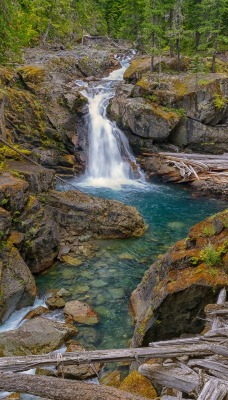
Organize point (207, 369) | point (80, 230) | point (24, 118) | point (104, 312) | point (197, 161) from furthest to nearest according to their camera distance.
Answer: point (197, 161) < point (24, 118) < point (80, 230) < point (104, 312) < point (207, 369)

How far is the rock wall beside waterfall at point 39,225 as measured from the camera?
1060cm

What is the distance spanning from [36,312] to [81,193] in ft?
24.8

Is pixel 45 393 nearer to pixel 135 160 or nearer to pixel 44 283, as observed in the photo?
pixel 44 283

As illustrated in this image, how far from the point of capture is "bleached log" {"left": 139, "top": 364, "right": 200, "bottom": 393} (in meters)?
3.94

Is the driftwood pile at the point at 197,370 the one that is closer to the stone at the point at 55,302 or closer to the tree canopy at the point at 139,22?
the stone at the point at 55,302

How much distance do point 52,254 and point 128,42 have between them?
42048mm

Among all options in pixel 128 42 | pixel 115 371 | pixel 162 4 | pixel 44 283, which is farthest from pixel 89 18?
pixel 115 371

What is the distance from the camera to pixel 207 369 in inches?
165

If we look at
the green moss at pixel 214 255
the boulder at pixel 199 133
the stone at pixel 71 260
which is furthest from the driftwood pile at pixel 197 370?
the boulder at pixel 199 133

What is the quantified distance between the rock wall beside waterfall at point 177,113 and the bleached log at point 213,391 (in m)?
22.7

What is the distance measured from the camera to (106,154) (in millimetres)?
25422

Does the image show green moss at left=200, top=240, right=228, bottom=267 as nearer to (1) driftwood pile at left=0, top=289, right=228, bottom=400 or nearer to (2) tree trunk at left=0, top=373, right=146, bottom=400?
(1) driftwood pile at left=0, top=289, right=228, bottom=400

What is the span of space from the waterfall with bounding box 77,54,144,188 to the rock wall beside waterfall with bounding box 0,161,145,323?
790cm

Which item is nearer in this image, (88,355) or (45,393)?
(45,393)
